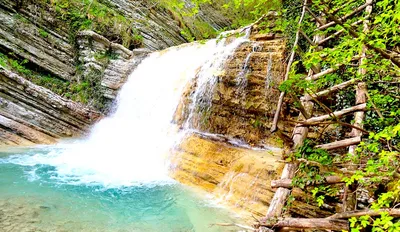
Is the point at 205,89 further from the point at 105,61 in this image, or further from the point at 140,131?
the point at 105,61

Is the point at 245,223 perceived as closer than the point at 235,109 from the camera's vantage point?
Yes

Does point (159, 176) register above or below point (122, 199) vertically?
above

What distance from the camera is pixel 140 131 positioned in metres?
9.59

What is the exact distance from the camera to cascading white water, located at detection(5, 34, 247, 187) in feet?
23.0

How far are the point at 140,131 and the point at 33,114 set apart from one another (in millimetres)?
3501

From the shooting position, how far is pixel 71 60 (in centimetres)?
1141

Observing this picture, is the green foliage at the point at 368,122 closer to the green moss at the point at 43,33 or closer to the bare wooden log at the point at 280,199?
the bare wooden log at the point at 280,199

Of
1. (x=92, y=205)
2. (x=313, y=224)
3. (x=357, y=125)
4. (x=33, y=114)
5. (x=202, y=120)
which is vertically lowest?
→ (x=92, y=205)

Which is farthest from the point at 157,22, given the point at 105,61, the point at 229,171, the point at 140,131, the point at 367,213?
the point at 367,213

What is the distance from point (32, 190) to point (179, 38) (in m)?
12.4

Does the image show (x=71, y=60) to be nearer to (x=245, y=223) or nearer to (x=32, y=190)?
(x=32, y=190)

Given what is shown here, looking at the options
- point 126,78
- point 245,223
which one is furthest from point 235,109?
point 126,78

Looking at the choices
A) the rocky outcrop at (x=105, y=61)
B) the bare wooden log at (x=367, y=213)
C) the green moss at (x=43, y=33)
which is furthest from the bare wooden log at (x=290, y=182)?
the green moss at (x=43, y=33)

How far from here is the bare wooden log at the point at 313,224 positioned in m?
2.92
